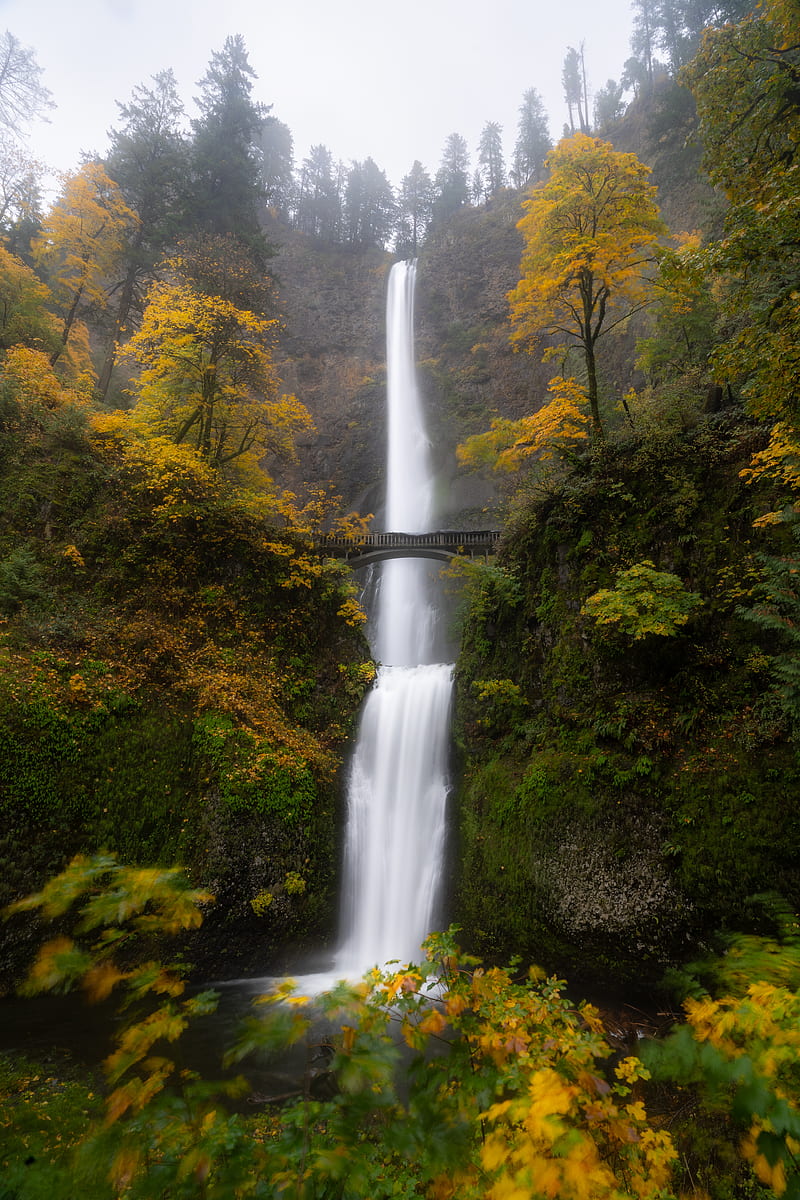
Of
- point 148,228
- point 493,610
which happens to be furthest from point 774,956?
point 148,228

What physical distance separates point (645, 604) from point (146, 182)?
22.8 m

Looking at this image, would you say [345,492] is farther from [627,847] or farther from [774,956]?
[774,956]

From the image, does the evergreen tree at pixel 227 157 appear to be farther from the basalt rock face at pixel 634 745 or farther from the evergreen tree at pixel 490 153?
the evergreen tree at pixel 490 153

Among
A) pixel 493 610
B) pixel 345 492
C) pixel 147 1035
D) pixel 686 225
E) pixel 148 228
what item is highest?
pixel 686 225

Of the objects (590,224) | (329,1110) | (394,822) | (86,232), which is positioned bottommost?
(394,822)

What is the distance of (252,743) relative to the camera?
9.64 metres

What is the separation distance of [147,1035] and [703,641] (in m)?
7.98

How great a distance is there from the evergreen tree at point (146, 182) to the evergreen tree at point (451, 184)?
2662cm

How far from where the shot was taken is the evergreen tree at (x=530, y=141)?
1602 inches

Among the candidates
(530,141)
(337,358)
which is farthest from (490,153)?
(337,358)

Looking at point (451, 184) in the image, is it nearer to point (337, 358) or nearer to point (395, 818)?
point (337, 358)

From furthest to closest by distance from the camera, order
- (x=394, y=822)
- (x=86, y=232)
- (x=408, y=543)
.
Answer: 1. (x=408, y=543)
2. (x=86, y=232)
3. (x=394, y=822)

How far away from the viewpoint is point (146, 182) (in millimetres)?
17797

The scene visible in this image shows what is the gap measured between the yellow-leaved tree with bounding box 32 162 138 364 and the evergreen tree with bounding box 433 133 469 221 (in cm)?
3028
